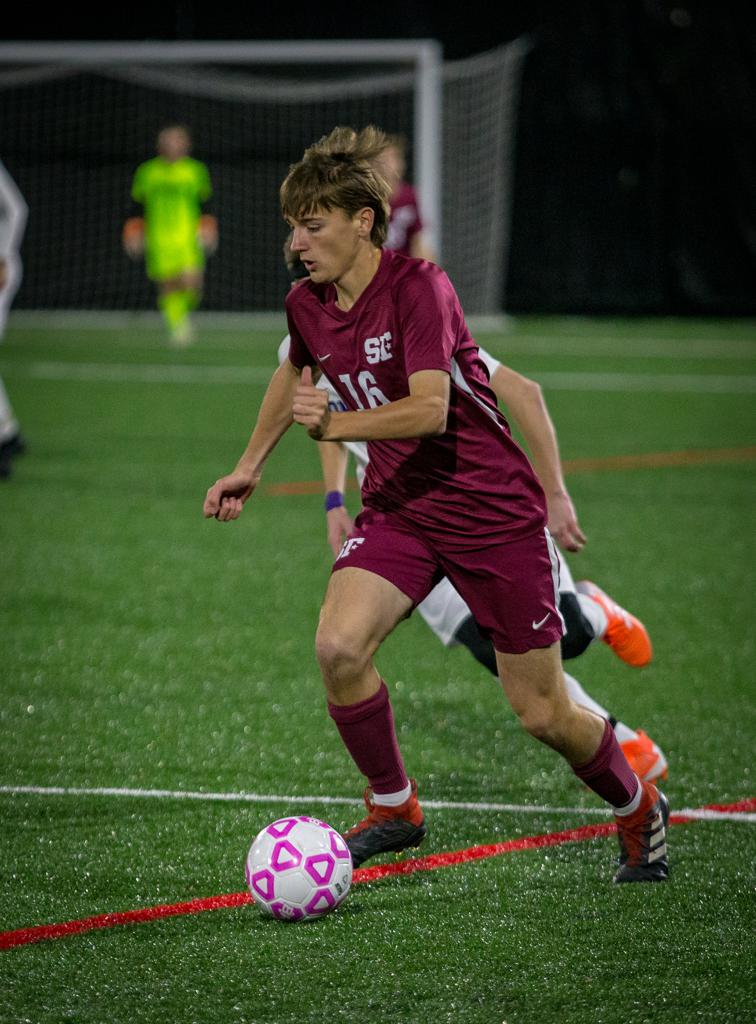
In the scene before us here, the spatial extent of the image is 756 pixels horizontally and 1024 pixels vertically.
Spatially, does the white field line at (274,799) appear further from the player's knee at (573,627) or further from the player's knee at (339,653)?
the player's knee at (339,653)

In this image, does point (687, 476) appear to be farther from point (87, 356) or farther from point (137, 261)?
point (137, 261)

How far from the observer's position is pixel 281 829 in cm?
369

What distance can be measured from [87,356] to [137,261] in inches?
191

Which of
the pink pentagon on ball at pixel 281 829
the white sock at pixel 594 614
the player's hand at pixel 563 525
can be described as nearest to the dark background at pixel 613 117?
the white sock at pixel 594 614

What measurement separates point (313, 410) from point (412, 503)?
1.74 feet

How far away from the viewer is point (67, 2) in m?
21.8

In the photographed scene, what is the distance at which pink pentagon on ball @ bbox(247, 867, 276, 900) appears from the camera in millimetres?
3568

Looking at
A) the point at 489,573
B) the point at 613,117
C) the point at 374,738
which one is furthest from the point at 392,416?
the point at 613,117

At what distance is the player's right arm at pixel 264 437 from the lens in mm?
3918

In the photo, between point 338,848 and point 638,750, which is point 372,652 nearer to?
point 338,848

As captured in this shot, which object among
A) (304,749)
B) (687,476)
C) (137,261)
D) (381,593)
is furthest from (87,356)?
(381,593)

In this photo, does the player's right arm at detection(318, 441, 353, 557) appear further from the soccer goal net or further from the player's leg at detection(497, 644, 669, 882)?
the soccer goal net

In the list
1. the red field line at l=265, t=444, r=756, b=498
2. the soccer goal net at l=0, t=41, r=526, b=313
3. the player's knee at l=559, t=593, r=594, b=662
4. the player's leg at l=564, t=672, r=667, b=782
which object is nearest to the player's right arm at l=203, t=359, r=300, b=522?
the player's knee at l=559, t=593, r=594, b=662

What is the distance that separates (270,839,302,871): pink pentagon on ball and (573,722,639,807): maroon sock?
75 cm
